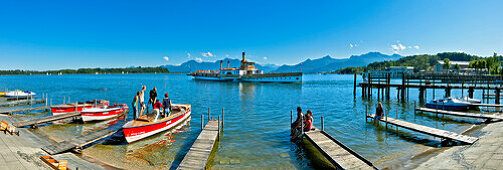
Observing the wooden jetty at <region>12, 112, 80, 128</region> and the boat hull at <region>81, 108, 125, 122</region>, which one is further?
the boat hull at <region>81, 108, 125, 122</region>

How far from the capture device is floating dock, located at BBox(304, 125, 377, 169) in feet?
29.6

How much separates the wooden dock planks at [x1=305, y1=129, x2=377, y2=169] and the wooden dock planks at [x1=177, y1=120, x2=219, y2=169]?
482cm

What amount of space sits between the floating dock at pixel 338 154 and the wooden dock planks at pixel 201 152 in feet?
15.8

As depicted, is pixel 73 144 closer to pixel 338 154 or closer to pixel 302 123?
pixel 302 123

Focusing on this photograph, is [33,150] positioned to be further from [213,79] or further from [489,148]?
[213,79]

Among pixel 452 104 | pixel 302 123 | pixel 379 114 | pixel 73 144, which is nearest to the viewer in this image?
pixel 73 144

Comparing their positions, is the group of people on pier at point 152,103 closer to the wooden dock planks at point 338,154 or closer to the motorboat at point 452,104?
the wooden dock planks at point 338,154

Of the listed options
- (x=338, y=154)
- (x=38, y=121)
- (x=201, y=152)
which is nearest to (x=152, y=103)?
(x=201, y=152)

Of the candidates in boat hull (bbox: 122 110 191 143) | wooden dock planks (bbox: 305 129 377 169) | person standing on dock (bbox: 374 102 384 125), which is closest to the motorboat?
person standing on dock (bbox: 374 102 384 125)

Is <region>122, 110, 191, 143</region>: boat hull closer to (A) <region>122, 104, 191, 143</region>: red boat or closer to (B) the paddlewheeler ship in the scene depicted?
(A) <region>122, 104, 191, 143</region>: red boat

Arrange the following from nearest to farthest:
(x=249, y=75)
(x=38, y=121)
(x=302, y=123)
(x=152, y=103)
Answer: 1. (x=302, y=123)
2. (x=152, y=103)
3. (x=38, y=121)
4. (x=249, y=75)

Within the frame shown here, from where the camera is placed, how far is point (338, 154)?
10141 millimetres

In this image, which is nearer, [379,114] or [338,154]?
[338,154]

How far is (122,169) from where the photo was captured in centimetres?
992
